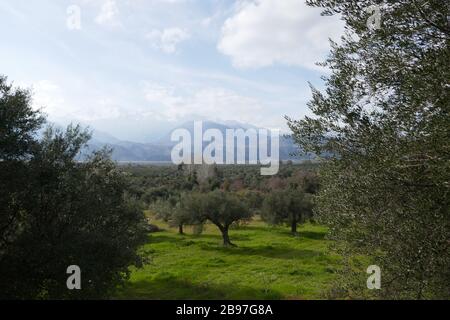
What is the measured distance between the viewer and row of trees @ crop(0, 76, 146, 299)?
1415 cm

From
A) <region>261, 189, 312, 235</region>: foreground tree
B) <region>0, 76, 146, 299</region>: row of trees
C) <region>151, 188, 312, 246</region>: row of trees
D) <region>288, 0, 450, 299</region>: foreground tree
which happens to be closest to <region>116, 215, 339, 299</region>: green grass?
<region>151, 188, 312, 246</region>: row of trees

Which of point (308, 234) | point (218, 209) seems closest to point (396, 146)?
point (218, 209)

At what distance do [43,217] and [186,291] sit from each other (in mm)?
17990

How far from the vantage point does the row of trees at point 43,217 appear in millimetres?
14148

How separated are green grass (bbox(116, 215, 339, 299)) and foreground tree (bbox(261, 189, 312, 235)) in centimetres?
387

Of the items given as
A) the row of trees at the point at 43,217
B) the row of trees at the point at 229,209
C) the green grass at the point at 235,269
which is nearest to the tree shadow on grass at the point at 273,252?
the green grass at the point at 235,269

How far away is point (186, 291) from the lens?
31156 mm

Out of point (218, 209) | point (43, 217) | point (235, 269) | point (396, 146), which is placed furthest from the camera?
point (218, 209)

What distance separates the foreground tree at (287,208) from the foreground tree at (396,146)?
51.7 m

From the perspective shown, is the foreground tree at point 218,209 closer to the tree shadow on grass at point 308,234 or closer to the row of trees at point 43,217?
the tree shadow on grass at point 308,234

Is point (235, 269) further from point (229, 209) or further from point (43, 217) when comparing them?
point (43, 217)

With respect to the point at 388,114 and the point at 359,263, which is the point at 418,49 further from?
the point at 359,263

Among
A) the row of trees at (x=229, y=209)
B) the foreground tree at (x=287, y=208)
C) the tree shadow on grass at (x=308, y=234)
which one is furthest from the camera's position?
the foreground tree at (x=287, y=208)
